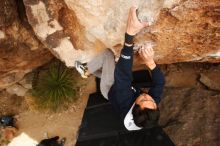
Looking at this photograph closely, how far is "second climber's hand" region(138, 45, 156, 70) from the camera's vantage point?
196 inches

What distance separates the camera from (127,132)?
6.11 metres

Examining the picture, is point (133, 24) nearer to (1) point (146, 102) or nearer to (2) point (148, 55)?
(2) point (148, 55)

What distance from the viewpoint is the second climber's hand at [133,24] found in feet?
14.9

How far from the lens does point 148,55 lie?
16.4ft

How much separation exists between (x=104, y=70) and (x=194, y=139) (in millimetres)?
1799

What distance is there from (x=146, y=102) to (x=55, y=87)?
130 inches

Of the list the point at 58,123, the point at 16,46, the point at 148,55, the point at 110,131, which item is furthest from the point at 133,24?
the point at 58,123

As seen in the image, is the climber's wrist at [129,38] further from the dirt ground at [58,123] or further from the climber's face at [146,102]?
the dirt ground at [58,123]

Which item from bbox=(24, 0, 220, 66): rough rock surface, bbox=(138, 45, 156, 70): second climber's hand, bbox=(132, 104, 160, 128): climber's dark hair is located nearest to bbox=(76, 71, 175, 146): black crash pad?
bbox=(24, 0, 220, 66): rough rock surface

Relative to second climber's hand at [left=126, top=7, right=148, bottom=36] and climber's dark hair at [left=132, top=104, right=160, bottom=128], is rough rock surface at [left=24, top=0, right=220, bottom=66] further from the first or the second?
climber's dark hair at [left=132, top=104, right=160, bottom=128]

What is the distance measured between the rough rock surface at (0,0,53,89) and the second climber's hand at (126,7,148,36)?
2.06 m

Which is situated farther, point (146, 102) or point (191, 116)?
point (191, 116)

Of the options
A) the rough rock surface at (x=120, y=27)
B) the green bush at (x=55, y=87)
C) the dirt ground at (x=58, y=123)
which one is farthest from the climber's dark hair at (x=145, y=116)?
the green bush at (x=55, y=87)

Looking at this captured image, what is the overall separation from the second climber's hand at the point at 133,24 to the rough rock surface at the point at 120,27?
3.0 inches
